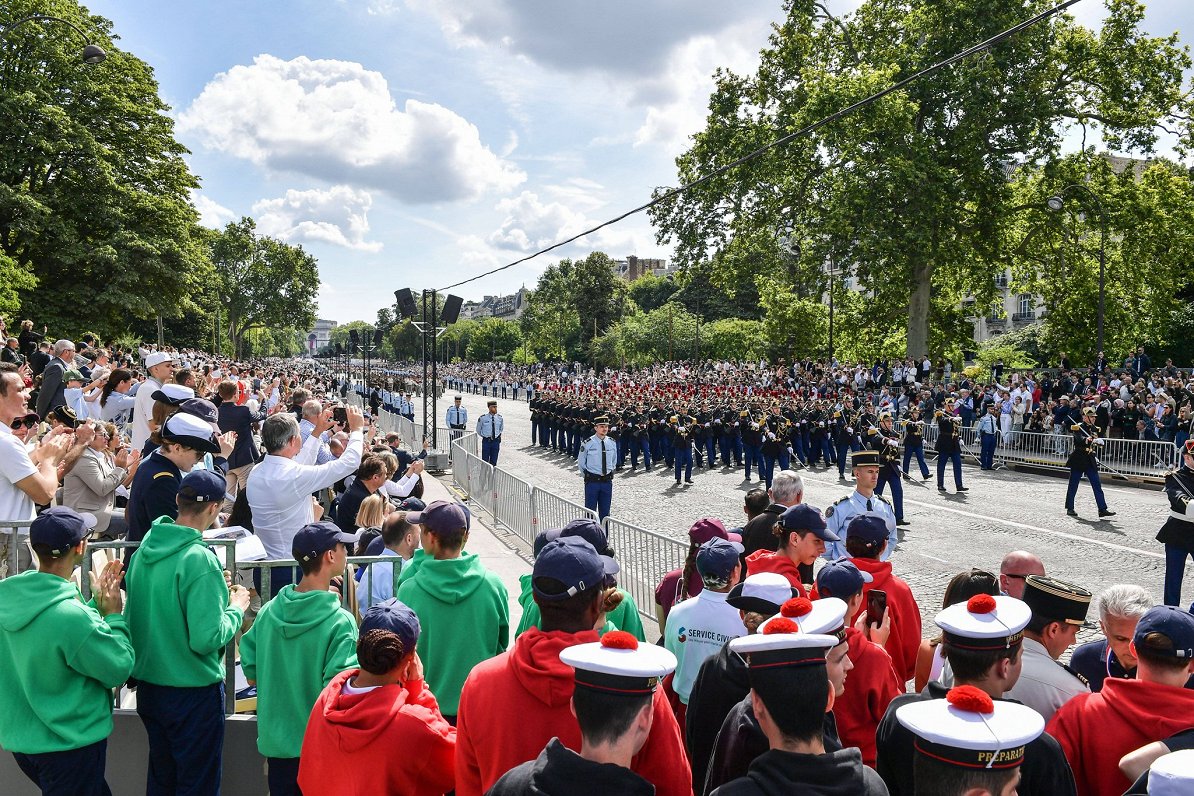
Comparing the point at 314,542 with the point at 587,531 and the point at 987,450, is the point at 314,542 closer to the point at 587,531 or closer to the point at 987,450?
the point at 587,531

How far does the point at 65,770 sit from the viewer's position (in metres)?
3.55

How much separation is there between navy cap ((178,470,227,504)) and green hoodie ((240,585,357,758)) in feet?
2.36

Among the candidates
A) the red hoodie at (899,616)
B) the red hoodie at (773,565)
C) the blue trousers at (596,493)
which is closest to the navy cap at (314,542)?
the red hoodie at (773,565)

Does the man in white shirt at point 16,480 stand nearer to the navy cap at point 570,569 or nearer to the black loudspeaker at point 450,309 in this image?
the navy cap at point 570,569

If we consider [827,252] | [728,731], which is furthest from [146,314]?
[728,731]

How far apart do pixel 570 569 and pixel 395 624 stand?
62 centimetres

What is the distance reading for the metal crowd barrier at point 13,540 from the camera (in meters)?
4.79

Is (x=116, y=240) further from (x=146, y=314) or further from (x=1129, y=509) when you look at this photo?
(x=1129, y=509)

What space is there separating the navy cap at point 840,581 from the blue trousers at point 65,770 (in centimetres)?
327

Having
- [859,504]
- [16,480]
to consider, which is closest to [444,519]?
[16,480]

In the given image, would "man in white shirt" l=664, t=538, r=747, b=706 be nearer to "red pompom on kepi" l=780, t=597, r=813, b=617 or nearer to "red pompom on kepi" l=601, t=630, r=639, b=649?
"red pompom on kepi" l=780, t=597, r=813, b=617

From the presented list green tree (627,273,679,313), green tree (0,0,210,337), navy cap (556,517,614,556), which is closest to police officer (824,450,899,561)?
navy cap (556,517,614,556)


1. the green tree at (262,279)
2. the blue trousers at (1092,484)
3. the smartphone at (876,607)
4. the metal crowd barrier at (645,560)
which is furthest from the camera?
the green tree at (262,279)

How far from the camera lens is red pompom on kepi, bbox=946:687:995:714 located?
2.10 meters
